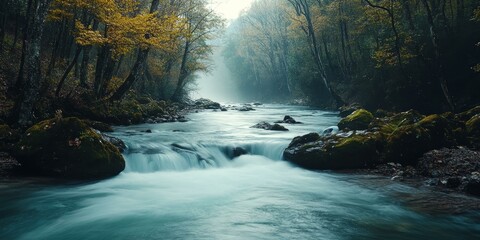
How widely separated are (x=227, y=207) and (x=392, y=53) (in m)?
13.8

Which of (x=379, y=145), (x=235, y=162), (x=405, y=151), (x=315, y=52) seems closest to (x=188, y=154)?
(x=235, y=162)

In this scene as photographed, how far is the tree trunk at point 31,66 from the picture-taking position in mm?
9688

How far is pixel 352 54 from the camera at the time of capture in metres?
30.2

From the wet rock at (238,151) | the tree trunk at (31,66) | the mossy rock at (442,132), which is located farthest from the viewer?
the wet rock at (238,151)

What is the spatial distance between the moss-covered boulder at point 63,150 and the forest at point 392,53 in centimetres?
1246

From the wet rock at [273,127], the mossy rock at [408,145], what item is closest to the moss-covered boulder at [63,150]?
the mossy rock at [408,145]

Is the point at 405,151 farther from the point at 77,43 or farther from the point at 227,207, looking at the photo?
the point at 77,43

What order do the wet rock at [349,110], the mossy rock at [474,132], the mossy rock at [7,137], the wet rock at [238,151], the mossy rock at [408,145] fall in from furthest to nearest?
the wet rock at [349,110] < the wet rock at [238,151] < the mossy rock at [474,132] < the mossy rock at [408,145] < the mossy rock at [7,137]

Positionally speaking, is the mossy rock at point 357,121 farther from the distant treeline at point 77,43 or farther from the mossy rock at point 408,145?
the distant treeline at point 77,43

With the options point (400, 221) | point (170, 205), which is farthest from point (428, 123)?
point (170, 205)

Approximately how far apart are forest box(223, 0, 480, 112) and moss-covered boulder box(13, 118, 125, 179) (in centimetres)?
1246

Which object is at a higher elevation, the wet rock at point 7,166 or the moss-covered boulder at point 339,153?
the moss-covered boulder at point 339,153

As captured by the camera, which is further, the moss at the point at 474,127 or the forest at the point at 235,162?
the moss at the point at 474,127

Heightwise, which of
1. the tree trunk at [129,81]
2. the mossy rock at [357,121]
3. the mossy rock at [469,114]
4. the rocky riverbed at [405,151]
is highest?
the tree trunk at [129,81]
